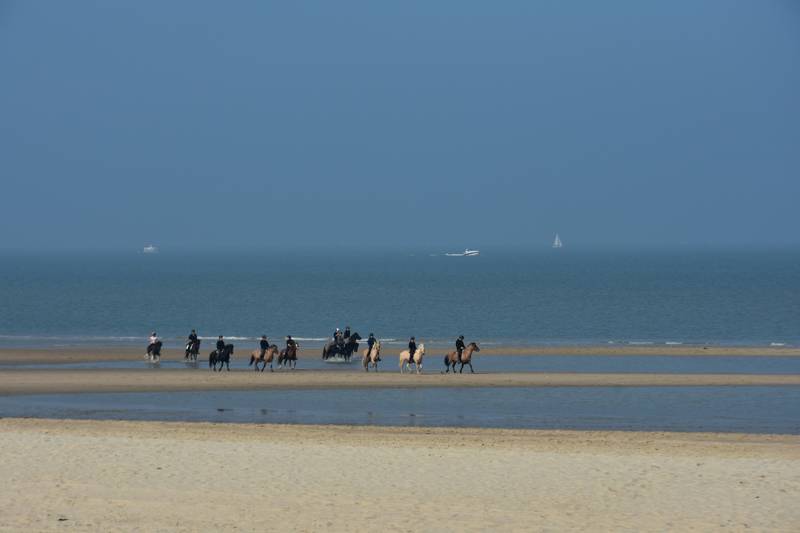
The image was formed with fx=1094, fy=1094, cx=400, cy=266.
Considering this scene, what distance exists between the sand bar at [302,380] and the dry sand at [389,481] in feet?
33.5

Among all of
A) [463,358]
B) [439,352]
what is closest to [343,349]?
[463,358]

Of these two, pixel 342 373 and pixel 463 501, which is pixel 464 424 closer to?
pixel 463 501

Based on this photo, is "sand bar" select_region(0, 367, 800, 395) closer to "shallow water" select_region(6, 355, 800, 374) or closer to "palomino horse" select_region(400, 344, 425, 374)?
"palomino horse" select_region(400, 344, 425, 374)

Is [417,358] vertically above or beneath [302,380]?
above

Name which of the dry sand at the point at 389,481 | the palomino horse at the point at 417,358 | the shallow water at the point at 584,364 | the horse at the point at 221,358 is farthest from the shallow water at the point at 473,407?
the shallow water at the point at 584,364

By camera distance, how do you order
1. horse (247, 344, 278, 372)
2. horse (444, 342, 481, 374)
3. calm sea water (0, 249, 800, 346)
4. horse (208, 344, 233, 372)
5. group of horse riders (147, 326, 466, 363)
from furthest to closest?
1. calm sea water (0, 249, 800, 346)
2. horse (247, 344, 278, 372)
3. horse (208, 344, 233, 372)
4. group of horse riders (147, 326, 466, 363)
5. horse (444, 342, 481, 374)

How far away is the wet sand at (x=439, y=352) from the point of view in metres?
45.8

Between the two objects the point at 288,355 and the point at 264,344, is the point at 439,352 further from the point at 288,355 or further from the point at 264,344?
Result: the point at 264,344

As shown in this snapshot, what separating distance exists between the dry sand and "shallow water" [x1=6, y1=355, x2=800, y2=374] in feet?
55.8

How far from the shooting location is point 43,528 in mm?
14766

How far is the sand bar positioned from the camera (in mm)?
34531

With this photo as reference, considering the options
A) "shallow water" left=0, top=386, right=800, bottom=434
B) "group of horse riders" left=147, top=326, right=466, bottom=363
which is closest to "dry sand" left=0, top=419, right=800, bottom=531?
"shallow water" left=0, top=386, right=800, bottom=434

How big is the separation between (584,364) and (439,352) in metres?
8.10

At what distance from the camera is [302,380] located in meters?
36.4
